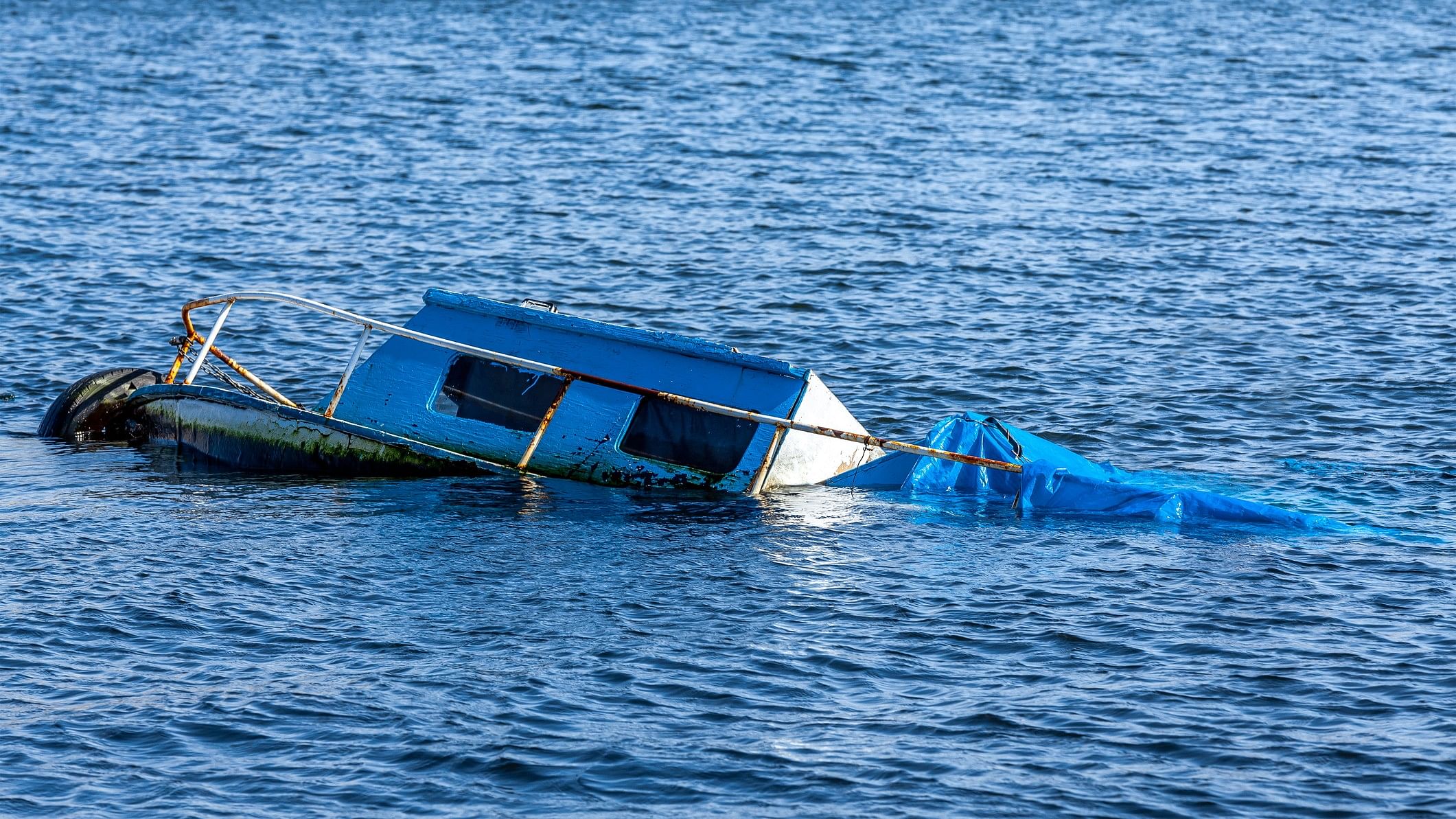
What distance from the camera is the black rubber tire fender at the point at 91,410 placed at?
18.9m

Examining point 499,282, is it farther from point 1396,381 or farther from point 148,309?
point 1396,381

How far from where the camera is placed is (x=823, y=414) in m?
17.3

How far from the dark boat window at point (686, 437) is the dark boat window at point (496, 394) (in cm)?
106

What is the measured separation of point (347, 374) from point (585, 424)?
280cm

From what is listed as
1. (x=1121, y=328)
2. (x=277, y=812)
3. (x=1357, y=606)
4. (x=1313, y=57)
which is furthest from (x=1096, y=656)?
(x=1313, y=57)

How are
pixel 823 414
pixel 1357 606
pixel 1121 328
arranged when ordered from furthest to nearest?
pixel 1121 328 → pixel 823 414 → pixel 1357 606

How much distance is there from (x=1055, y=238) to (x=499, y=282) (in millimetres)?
10081

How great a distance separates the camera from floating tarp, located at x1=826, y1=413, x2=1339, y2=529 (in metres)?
16.1

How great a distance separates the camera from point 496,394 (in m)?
17.9

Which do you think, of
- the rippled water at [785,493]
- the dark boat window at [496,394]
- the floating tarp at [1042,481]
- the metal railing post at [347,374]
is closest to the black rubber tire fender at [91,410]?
the rippled water at [785,493]

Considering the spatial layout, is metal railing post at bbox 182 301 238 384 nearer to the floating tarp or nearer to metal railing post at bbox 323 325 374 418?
metal railing post at bbox 323 325 374 418

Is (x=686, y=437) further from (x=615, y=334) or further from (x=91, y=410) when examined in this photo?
(x=91, y=410)

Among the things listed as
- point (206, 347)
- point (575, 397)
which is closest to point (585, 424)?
point (575, 397)

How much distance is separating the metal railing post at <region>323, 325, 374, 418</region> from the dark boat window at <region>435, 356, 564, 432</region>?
3.23 ft
